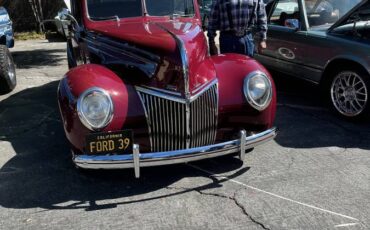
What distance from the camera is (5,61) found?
23.9 ft

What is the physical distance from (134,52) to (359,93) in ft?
9.26

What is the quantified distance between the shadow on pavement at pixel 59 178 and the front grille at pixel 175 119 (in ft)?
1.37

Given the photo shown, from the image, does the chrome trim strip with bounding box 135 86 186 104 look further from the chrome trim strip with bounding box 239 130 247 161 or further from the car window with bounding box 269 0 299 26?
the car window with bounding box 269 0 299 26

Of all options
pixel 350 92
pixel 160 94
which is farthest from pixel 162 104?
pixel 350 92

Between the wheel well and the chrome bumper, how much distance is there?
226 cm

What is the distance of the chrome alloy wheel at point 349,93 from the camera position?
17.5 feet

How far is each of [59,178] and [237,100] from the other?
1790 millimetres

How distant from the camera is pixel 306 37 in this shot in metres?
6.07

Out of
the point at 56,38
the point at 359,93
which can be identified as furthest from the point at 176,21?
the point at 56,38

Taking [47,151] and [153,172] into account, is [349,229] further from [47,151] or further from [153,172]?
Answer: [47,151]

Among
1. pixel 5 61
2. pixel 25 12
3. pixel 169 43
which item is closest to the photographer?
pixel 169 43

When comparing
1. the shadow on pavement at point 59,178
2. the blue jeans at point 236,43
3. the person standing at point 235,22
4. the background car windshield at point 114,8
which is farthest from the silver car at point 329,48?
the background car windshield at point 114,8

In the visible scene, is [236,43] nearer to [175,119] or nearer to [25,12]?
[175,119]

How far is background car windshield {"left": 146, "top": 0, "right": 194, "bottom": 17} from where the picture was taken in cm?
526
